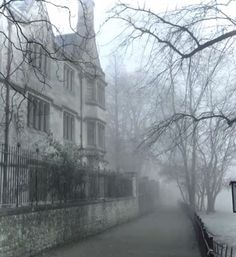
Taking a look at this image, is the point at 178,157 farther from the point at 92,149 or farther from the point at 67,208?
the point at 67,208

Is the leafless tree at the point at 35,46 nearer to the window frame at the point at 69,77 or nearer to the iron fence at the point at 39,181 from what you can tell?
the iron fence at the point at 39,181

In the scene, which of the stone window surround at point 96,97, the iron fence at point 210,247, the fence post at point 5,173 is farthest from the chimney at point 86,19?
the stone window surround at point 96,97

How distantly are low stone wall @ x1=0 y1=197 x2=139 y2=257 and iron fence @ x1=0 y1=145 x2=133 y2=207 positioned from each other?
0.41m

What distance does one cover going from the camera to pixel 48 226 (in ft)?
49.7

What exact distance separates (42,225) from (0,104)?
6985 mm

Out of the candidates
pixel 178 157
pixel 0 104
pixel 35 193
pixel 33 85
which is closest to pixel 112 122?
pixel 178 157

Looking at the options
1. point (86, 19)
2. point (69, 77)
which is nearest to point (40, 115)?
point (69, 77)

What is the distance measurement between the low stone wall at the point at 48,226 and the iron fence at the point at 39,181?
0.41 metres

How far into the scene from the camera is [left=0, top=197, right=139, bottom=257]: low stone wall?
12230mm

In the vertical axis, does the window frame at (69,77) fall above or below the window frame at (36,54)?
above

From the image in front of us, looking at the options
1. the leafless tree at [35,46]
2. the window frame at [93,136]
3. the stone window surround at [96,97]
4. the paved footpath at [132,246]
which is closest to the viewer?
the leafless tree at [35,46]

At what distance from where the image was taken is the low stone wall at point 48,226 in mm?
12230

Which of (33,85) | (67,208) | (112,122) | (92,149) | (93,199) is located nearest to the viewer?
(67,208)

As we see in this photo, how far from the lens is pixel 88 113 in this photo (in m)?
32.8
